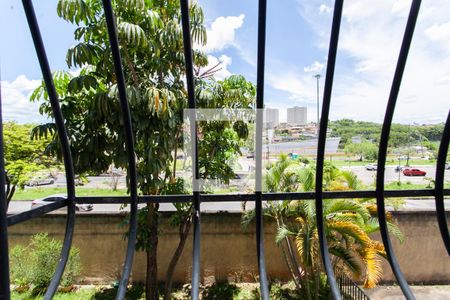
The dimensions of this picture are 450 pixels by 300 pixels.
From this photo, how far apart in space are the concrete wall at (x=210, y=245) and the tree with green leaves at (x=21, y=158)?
1.01 m

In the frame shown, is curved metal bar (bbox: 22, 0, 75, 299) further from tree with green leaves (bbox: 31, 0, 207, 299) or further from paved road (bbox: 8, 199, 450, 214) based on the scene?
paved road (bbox: 8, 199, 450, 214)

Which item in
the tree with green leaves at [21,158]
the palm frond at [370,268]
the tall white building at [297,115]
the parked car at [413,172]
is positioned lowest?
the palm frond at [370,268]

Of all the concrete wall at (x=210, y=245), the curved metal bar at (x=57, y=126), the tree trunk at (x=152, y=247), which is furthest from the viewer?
the concrete wall at (x=210, y=245)

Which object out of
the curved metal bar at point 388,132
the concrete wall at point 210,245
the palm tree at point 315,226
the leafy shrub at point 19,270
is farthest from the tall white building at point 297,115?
the leafy shrub at point 19,270

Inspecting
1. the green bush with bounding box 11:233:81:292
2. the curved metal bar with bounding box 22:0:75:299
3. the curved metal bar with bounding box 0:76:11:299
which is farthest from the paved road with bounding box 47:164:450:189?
the curved metal bar with bounding box 0:76:11:299

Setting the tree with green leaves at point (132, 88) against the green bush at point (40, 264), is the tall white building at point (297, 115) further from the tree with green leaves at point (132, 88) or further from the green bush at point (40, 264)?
the green bush at point (40, 264)

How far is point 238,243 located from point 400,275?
17.6ft

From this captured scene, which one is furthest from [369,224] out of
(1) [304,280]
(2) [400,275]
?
(2) [400,275]

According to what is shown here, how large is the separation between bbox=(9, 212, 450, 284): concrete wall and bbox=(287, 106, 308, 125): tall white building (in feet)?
15.2

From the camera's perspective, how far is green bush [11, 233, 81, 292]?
17.1 ft

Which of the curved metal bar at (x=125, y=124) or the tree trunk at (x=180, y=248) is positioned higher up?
the curved metal bar at (x=125, y=124)

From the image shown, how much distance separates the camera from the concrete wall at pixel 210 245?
5.62 m

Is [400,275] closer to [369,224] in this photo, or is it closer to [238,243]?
[369,224]

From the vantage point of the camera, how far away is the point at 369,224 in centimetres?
459
